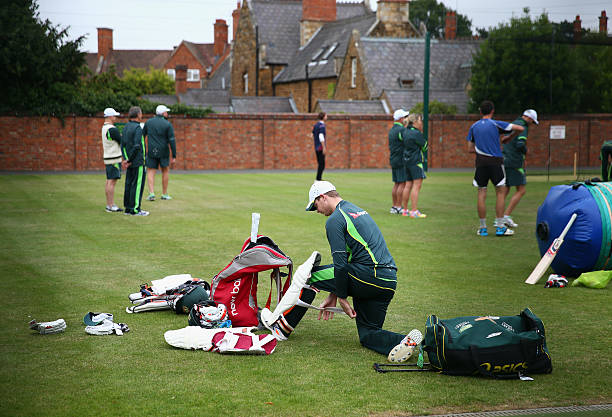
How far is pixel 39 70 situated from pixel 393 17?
94.8 feet

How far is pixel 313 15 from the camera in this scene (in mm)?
60031

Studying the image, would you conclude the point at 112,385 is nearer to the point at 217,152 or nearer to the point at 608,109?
the point at 217,152

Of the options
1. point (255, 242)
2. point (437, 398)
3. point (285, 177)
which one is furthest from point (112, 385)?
point (285, 177)

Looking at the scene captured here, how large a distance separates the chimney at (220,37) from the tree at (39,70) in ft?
194

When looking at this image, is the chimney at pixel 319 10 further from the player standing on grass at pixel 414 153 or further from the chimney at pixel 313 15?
the player standing on grass at pixel 414 153

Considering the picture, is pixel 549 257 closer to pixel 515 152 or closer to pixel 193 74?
pixel 515 152

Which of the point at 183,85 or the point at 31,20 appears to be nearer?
the point at 31,20

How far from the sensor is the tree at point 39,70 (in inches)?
1151

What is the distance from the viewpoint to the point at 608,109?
37938 mm

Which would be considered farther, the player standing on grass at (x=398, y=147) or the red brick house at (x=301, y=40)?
the red brick house at (x=301, y=40)

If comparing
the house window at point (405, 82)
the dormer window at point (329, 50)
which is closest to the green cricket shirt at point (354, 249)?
the house window at point (405, 82)

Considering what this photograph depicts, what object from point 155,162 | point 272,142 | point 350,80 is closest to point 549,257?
point 155,162

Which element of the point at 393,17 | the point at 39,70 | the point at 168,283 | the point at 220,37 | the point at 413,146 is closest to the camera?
the point at 168,283

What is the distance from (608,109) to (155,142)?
2904 cm
